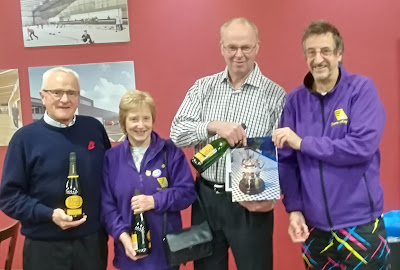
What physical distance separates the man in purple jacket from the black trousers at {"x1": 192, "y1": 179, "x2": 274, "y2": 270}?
0.19m

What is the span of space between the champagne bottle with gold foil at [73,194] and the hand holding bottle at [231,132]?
55cm

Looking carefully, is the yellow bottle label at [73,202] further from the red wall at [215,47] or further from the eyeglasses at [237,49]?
the red wall at [215,47]

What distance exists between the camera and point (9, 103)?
2438 mm

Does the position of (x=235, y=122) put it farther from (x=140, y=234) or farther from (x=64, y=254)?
(x=64, y=254)

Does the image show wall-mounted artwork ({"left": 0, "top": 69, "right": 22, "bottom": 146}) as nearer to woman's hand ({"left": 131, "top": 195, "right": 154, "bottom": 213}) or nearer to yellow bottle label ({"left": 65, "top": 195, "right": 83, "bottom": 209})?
yellow bottle label ({"left": 65, "top": 195, "right": 83, "bottom": 209})

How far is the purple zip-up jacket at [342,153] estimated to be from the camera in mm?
1290

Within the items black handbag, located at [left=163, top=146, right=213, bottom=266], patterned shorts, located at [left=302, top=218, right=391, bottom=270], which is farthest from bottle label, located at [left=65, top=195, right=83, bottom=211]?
patterned shorts, located at [left=302, top=218, right=391, bottom=270]

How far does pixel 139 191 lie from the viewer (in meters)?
1.47

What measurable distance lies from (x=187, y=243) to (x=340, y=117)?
72cm

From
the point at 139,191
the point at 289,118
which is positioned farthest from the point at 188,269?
the point at 289,118

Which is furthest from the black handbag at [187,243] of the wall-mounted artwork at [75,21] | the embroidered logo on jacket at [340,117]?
the wall-mounted artwork at [75,21]

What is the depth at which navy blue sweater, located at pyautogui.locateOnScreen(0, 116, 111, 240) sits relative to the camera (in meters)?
1.44

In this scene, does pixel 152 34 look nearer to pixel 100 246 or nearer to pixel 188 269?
pixel 100 246

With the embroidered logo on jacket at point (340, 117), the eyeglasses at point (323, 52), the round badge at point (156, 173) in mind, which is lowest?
the round badge at point (156, 173)
